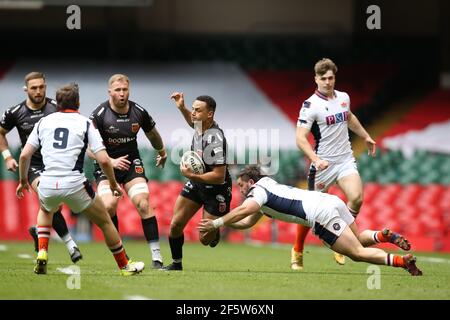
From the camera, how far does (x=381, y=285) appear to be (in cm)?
989

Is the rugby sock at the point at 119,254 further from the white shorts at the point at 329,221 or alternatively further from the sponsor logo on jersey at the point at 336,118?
the sponsor logo on jersey at the point at 336,118

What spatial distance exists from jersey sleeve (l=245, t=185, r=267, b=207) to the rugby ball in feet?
2.83

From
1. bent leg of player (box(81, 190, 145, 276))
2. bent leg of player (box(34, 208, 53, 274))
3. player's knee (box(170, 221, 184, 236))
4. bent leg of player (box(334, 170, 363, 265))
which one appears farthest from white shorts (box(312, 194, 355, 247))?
bent leg of player (box(34, 208, 53, 274))

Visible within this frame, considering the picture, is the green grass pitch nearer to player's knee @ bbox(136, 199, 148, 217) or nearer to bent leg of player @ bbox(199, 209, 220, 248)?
bent leg of player @ bbox(199, 209, 220, 248)

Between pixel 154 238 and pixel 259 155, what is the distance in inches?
547

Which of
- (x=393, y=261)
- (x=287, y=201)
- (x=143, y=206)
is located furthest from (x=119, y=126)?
(x=393, y=261)

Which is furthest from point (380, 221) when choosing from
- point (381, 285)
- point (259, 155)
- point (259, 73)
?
point (381, 285)

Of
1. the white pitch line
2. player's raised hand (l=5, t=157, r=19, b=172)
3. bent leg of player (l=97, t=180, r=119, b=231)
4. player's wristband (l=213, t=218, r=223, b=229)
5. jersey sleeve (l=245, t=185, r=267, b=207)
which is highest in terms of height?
player's raised hand (l=5, t=157, r=19, b=172)

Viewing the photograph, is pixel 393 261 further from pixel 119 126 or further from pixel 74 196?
pixel 119 126

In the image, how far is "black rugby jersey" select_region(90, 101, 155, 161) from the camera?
12.0 metres

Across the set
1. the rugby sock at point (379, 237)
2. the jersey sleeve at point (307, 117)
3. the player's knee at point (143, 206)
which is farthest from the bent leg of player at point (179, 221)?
the rugby sock at point (379, 237)

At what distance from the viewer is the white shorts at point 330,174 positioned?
40.8ft

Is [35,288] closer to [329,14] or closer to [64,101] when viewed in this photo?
[64,101]
